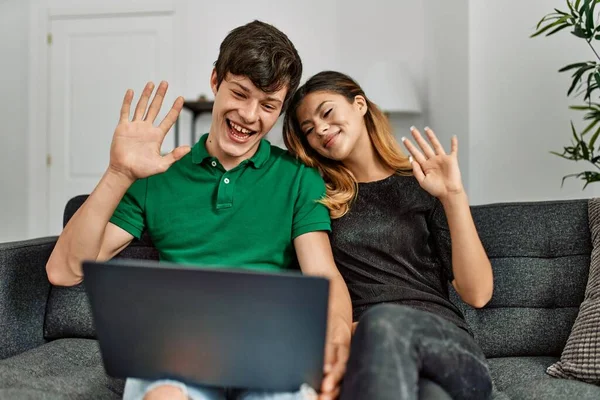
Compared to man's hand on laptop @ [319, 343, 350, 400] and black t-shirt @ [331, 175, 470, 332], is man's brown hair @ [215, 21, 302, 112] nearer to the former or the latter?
black t-shirt @ [331, 175, 470, 332]

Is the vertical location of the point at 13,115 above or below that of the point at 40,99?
below

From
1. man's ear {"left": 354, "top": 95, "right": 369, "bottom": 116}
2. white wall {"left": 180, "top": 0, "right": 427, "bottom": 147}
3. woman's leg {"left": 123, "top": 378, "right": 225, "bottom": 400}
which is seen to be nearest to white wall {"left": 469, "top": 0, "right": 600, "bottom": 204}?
white wall {"left": 180, "top": 0, "right": 427, "bottom": 147}

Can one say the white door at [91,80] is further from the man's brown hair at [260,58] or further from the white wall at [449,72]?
the man's brown hair at [260,58]

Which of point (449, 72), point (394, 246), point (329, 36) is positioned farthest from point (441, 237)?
point (329, 36)

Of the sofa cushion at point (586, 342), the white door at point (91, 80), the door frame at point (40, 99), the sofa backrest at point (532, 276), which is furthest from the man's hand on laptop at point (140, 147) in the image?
the door frame at point (40, 99)

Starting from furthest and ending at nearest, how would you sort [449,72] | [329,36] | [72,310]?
1. [329,36]
2. [449,72]
3. [72,310]

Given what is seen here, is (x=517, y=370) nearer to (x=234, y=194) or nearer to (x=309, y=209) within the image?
(x=309, y=209)

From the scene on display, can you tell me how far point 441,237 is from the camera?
1.62m

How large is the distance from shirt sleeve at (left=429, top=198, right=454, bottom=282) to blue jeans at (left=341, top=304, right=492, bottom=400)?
1.51 feet

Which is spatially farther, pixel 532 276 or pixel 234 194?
pixel 532 276

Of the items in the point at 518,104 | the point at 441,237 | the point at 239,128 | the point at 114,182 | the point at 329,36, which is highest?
the point at 329,36

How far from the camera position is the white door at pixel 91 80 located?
439cm

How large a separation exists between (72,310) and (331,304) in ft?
2.74

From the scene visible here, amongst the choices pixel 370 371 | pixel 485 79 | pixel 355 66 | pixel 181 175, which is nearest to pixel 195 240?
pixel 181 175
